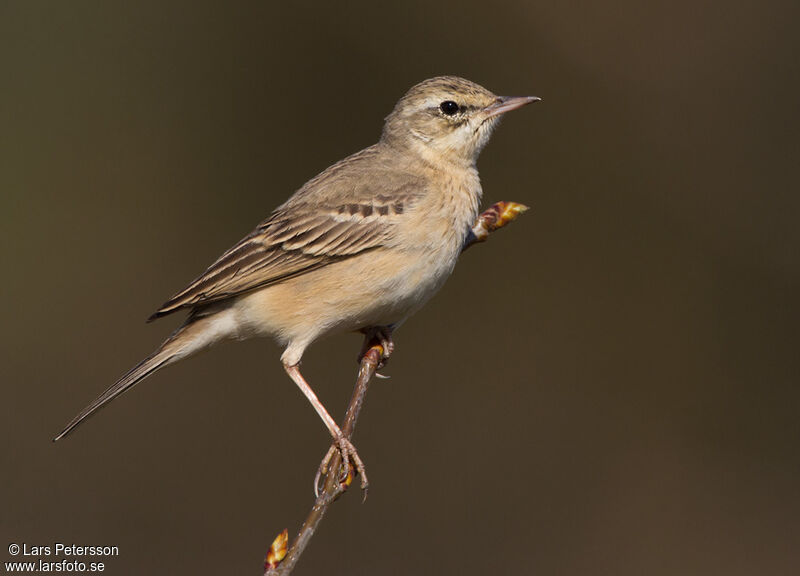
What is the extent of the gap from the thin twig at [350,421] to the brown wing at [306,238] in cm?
52

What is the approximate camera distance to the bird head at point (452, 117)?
5879 mm

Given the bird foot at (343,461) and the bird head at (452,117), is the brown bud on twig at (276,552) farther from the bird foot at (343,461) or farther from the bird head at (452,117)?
the bird head at (452,117)

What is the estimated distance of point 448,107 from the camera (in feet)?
19.5

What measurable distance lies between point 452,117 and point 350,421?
7.16 feet

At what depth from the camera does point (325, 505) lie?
13.3 ft

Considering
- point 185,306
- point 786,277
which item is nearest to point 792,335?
point 786,277

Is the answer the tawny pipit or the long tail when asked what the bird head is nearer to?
the tawny pipit

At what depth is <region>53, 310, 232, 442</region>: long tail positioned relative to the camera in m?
5.07

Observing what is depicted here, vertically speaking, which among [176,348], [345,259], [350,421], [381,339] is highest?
[176,348]

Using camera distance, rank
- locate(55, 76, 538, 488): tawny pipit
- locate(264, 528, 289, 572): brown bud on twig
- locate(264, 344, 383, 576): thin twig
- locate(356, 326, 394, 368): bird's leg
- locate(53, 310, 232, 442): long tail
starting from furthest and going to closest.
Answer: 1. locate(356, 326, 394, 368): bird's leg
2. locate(55, 76, 538, 488): tawny pipit
3. locate(53, 310, 232, 442): long tail
4. locate(264, 528, 289, 572): brown bud on twig
5. locate(264, 344, 383, 576): thin twig

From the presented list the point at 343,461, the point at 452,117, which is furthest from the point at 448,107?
the point at 343,461

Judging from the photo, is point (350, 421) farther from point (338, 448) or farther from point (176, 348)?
point (176, 348)

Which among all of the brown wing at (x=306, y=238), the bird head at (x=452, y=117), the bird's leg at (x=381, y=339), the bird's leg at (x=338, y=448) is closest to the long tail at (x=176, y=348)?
the brown wing at (x=306, y=238)

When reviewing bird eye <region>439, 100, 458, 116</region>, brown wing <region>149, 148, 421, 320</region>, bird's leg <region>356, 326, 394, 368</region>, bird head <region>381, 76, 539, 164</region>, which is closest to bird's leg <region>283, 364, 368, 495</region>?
bird's leg <region>356, 326, 394, 368</region>
